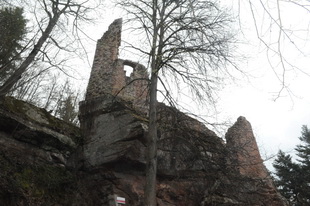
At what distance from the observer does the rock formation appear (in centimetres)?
619

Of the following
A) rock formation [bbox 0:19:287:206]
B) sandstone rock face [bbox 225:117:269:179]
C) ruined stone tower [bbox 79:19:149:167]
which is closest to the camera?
rock formation [bbox 0:19:287:206]

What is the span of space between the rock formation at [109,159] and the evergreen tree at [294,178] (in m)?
9.10

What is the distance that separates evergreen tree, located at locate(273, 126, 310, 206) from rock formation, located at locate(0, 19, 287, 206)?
9099mm

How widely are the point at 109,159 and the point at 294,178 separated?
1425 centimetres

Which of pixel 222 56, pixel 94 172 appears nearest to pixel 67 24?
pixel 94 172

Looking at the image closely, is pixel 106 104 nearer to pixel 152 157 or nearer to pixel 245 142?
pixel 152 157

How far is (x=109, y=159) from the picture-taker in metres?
7.22

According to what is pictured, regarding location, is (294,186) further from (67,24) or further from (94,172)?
(67,24)

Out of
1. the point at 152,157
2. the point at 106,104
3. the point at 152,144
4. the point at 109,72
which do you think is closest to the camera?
the point at 152,157

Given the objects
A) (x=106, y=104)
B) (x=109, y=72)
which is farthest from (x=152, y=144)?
(x=109, y=72)

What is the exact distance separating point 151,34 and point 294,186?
15015 mm

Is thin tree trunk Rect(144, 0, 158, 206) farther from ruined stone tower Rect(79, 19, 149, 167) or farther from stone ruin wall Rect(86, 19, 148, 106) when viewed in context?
stone ruin wall Rect(86, 19, 148, 106)

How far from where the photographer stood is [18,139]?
6.88 meters

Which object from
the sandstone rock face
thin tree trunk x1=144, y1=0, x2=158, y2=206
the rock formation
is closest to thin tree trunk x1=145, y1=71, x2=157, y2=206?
thin tree trunk x1=144, y1=0, x2=158, y2=206
